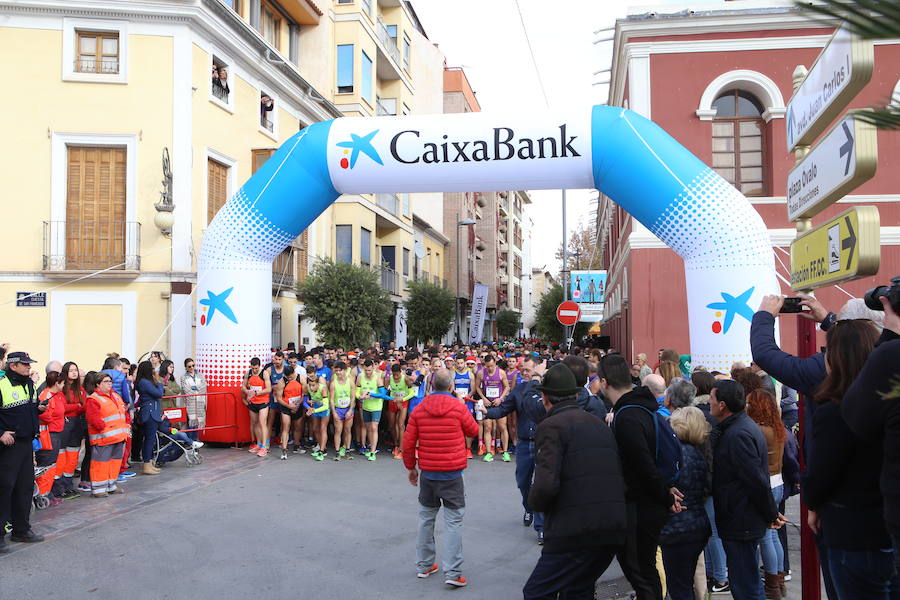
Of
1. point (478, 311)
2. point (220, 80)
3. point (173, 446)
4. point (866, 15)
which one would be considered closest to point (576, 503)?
point (866, 15)

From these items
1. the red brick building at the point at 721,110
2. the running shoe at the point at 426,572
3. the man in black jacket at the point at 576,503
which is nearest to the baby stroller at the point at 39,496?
the running shoe at the point at 426,572

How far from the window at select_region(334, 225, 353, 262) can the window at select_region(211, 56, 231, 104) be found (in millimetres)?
8637

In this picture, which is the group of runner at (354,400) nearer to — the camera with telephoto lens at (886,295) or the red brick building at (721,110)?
the red brick building at (721,110)

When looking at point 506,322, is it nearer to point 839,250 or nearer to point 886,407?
point 839,250

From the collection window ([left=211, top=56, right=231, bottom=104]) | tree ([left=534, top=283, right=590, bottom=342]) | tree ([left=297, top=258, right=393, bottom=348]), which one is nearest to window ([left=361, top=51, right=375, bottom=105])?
window ([left=211, top=56, right=231, bottom=104])

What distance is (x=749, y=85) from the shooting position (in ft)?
50.8

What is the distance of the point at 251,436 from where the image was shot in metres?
13.2

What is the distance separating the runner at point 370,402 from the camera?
12453 millimetres

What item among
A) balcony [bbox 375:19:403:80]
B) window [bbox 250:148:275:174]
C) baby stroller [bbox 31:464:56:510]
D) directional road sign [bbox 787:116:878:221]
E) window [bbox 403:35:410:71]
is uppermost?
window [bbox 403:35:410:71]

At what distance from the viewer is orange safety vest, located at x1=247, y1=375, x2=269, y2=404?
1255cm

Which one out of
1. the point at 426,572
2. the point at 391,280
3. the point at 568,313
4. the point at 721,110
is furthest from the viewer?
the point at 391,280

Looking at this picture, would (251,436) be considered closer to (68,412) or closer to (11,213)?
(68,412)

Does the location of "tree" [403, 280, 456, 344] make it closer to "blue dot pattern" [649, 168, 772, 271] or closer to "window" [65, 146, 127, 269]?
"window" [65, 146, 127, 269]

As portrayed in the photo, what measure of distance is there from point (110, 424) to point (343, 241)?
18168 mm
